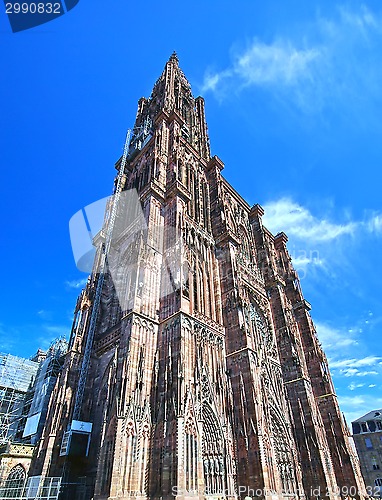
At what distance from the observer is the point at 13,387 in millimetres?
33812

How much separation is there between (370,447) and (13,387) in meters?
57.1

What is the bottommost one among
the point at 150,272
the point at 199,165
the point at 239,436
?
the point at 239,436

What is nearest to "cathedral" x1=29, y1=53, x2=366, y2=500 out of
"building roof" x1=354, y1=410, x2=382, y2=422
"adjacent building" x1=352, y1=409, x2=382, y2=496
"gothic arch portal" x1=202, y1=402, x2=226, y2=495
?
"gothic arch portal" x1=202, y1=402, x2=226, y2=495

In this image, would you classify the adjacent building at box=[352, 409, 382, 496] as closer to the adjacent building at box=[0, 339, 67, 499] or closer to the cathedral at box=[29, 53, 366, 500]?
the cathedral at box=[29, 53, 366, 500]

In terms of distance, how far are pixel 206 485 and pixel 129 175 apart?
105 feet

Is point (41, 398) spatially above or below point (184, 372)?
above

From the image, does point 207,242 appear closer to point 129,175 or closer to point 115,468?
point 129,175

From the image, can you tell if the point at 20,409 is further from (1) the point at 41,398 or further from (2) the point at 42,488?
(2) the point at 42,488

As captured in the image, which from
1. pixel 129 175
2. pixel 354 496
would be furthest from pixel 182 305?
pixel 129 175

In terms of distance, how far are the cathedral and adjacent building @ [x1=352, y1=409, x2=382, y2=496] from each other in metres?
34.5

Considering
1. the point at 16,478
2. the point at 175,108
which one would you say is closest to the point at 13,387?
the point at 16,478

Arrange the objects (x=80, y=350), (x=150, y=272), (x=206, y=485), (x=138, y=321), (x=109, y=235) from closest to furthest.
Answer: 1. (x=206, y=485)
2. (x=138, y=321)
3. (x=150, y=272)
4. (x=80, y=350)
5. (x=109, y=235)

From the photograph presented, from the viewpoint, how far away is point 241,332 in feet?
77.9

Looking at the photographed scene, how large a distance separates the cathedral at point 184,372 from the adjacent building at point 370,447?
34.5 m
